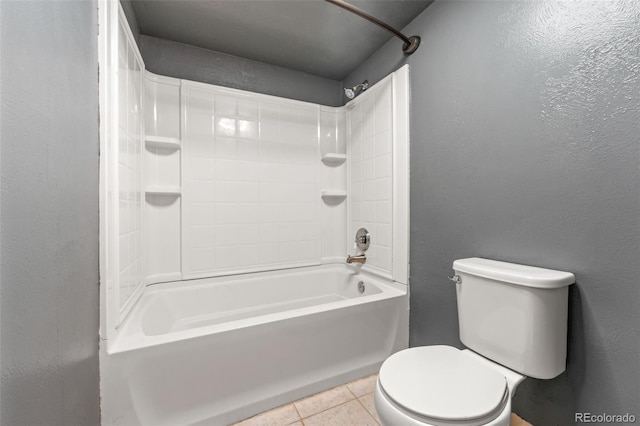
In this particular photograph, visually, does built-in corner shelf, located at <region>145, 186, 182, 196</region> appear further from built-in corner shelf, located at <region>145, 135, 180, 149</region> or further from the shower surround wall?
built-in corner shelf, located at <region>145, 135, 180, 149</region>

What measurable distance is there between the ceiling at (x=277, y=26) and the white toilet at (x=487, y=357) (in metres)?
1.70

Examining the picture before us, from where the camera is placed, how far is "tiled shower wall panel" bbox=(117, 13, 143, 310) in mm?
1272

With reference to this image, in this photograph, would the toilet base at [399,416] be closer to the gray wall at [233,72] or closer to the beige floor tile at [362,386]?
the beige floor tile at [362,386]

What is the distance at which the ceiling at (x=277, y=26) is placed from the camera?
163 centimetres

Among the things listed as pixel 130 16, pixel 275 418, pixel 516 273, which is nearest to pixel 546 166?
pixel 516 273

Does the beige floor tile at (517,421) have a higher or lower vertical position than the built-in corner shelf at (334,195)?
lower

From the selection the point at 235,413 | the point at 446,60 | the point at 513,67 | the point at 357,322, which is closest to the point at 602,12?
the point at 513,67

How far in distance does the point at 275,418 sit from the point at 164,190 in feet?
5.19

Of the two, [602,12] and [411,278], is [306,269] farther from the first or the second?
[602,12]

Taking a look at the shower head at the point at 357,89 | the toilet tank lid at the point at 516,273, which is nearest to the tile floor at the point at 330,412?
the toilet tank lid at the point at 516,273

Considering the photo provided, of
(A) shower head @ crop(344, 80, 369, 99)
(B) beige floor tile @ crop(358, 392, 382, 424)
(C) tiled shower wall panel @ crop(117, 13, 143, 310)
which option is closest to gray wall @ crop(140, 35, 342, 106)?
(C) tiled shower wall panel @ crop(117, 13, 143, 310)

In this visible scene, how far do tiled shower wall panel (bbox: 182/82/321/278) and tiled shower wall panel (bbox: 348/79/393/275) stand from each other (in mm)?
368

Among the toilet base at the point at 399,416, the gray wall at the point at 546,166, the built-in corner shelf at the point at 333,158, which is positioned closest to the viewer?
the toilet base at the point at 399,416

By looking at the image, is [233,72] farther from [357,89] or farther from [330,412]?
[330,412]
